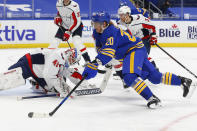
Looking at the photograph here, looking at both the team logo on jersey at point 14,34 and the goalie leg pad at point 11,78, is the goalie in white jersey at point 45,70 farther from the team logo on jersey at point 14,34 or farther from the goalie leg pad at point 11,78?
the team logo on jersey at point 14,34

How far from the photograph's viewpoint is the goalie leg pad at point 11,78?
3.32 m

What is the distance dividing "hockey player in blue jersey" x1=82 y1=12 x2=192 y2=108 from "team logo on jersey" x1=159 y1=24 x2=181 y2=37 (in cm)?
616

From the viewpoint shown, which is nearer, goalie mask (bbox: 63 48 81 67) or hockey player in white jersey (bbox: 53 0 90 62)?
goalie mask (bbox: 63 48 81 67)

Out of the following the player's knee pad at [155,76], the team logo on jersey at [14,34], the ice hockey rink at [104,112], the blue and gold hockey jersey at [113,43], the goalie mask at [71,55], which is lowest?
the ice hockey rink at [104,112]

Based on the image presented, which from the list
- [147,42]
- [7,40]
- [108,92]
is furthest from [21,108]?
[7,40]

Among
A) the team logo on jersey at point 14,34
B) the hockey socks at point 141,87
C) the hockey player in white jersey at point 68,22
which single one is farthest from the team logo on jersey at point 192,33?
the hockey socks at point 141,87

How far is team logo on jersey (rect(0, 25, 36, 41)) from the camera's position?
8.17 m

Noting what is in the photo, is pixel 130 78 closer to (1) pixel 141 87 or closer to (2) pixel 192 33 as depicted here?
(1) pixel 141 87

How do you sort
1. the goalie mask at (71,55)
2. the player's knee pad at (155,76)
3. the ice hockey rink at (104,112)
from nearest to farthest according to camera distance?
the ice hockey rink at (104,112), the player's knee pad at (155,76), the goalie mask at (71,55)

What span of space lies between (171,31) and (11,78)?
6.63 m

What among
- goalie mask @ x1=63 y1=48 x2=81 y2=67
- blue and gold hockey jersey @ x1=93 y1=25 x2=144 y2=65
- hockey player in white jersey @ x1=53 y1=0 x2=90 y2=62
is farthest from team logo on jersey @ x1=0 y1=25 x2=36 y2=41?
blue and gold hockey jersey @ x1=93 y1=25 x2=144 y2=65

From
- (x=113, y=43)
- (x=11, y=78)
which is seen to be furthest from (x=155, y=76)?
(x=11, y=78)

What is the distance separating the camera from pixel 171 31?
365 inches

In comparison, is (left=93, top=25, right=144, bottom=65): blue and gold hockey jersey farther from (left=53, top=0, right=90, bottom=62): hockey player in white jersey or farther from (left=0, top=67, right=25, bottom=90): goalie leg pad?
(left=53, top=0, right=90, bottom=62): hockey player in white jersey
